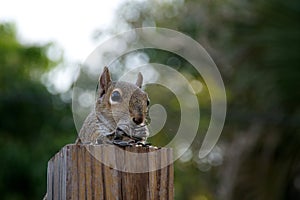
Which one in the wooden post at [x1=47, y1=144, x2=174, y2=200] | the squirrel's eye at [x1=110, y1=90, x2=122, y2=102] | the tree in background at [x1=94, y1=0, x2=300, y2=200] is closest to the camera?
the wooden post at [x1=47, y1=144, x2=174, y2=200]

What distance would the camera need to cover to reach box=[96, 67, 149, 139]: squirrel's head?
1564mm

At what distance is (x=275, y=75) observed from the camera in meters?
6.37

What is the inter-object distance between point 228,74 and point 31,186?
9.20 feet

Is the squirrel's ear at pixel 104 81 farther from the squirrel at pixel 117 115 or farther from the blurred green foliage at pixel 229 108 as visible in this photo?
the blurred green foliage at pixel 229 108

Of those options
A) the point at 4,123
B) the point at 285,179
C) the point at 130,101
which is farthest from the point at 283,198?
the point at 130,101

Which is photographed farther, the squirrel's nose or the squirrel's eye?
the squirrel's eye

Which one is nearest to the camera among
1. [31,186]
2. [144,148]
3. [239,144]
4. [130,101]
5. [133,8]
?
[144,148]

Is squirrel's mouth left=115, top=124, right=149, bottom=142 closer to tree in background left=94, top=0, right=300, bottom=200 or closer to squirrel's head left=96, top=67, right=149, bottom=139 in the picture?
squirrel's head left=96, top=67, right=149, bottom=139

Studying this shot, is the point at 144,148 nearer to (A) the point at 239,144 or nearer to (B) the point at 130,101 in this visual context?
(B) the point at 130,101

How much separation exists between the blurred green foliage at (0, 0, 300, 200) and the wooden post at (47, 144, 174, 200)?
3.62m

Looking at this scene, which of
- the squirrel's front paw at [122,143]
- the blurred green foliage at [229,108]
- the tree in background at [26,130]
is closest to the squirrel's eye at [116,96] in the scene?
the squirrel's front paw at [122,143]

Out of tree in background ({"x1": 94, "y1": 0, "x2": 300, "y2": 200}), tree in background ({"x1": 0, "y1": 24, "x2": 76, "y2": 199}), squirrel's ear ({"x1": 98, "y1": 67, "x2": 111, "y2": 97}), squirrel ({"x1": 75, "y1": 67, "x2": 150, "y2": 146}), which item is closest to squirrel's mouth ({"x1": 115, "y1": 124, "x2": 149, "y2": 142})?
squirrel ({"x1": 75, "y1": 67, "x2": 150, "y2": 146})

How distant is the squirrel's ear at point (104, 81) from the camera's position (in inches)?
69.5

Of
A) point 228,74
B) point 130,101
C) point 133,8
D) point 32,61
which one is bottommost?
point 130,101
